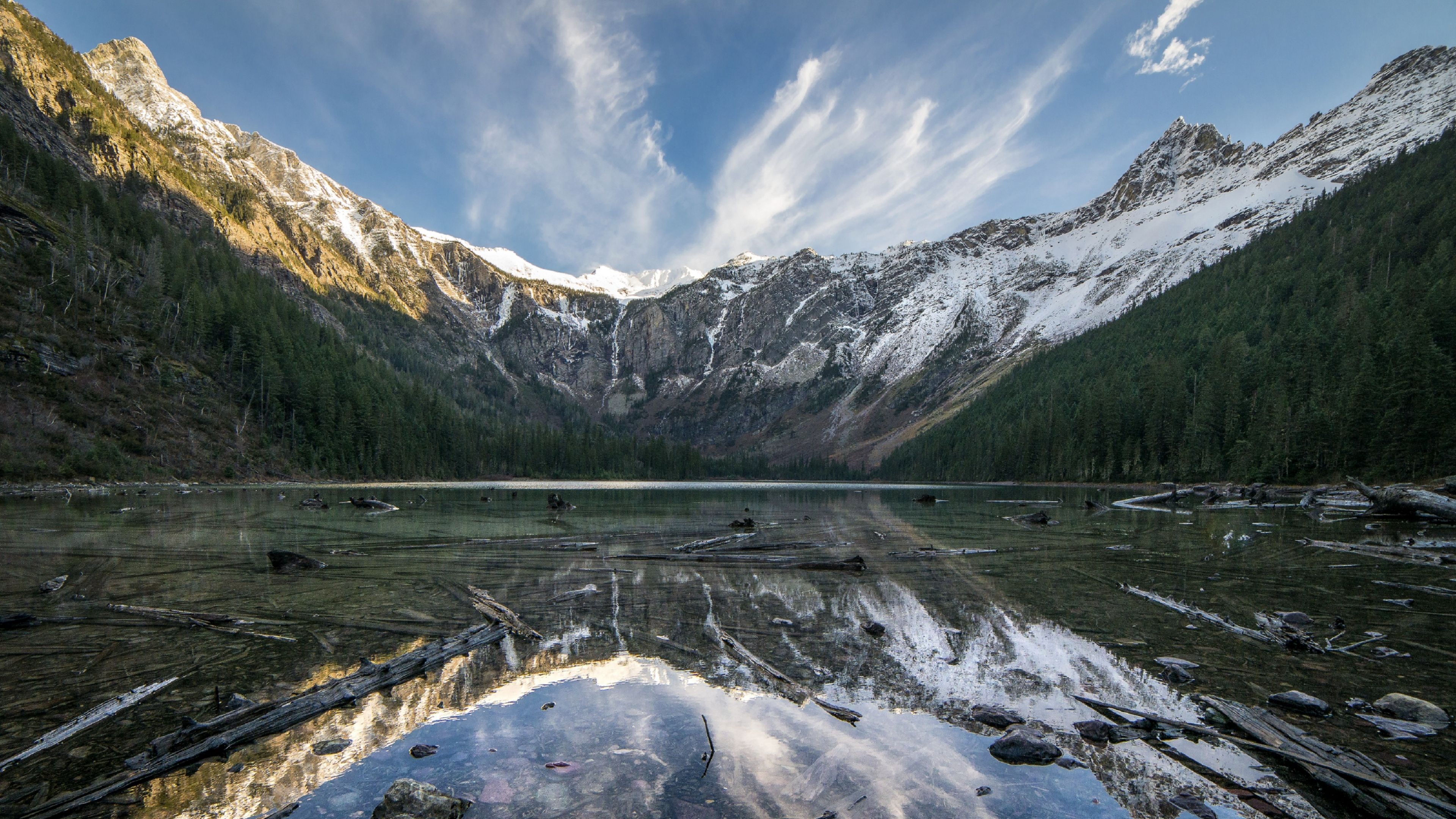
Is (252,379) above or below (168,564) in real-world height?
above

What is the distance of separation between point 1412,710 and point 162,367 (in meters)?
106

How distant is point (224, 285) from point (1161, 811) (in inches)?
5601

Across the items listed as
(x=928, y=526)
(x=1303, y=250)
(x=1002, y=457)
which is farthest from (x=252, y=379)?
(x=1303, y=250)

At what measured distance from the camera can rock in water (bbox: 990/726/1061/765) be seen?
6430 mm

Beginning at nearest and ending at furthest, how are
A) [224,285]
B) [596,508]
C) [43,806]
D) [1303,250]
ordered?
1. [43,806]
2. [596,508]
3. [224,285]
4. [1303,250]

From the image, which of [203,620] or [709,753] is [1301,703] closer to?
[709,753]

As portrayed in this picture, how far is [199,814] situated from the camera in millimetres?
Answer: 5047

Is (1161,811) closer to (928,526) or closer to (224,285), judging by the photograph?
(928,526)

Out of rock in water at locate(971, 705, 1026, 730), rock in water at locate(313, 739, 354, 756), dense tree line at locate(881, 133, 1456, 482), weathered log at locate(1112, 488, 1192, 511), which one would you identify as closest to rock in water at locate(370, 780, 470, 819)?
rock in water at locate(313, 739, 354, 756)

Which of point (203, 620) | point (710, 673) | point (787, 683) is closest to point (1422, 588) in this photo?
point (787, 683)

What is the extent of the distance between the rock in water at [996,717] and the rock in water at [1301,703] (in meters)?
3.51

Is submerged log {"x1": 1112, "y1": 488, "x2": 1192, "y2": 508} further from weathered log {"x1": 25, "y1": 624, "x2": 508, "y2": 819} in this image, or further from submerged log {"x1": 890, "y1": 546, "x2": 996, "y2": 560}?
weathered log {"x1": 25, "y1": 624, "x2": 508, "y2": 819}

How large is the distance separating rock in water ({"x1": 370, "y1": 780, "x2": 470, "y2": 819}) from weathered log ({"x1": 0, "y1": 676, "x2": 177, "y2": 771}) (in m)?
4.21

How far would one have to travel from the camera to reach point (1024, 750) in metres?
6.55
